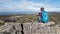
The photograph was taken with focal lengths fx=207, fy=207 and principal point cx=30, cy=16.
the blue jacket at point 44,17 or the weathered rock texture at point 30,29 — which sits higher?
the blue jacket at point 44,17

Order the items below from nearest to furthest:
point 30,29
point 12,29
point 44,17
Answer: point 30,29 → point 12,29 → point 44,17

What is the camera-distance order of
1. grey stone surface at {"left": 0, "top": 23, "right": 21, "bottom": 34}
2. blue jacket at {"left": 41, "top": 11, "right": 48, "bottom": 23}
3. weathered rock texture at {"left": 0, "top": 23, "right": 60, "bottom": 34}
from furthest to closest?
blue jacket at {"left": 41, "top": 11, "right": 48, "bottom": 23}
grey stone surface at {"left": 0, "top": 23, "right": 21, "bottom": 34}
weathered rock texture at {"left": 0, "top": 23, "right": 60, "bottom": 34}

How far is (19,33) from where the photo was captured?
8984 millimetres

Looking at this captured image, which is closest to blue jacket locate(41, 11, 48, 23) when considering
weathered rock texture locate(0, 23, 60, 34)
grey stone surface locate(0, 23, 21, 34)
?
weathered rock texture locate(0, 23, 60, 34)

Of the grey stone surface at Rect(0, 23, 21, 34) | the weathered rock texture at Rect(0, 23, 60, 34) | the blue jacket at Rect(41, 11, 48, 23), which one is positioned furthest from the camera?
the blue jacket at Rect(41, 11, 48, 23)

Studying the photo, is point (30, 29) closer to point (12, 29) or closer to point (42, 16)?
point (12, 29)

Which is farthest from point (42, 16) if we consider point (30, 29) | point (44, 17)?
point (30, 29)

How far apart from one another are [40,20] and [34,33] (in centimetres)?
144

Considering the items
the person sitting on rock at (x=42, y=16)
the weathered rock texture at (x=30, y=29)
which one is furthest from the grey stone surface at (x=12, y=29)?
the person sitting on rock at (x=42, y=16)

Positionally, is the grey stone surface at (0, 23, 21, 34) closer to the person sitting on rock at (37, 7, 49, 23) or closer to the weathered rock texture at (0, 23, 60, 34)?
the weathered rock texture at (0, 23, 60, 34)

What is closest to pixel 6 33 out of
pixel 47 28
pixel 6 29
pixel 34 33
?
pixel 6 29

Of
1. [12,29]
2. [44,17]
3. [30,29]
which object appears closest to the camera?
[30,29]

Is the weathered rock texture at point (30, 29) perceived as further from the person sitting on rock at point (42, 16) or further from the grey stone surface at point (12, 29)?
the person sitting on rock at point (42, 16)

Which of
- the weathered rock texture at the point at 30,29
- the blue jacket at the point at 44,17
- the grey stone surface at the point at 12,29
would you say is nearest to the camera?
the weathered rock texture at the point at 30,29
